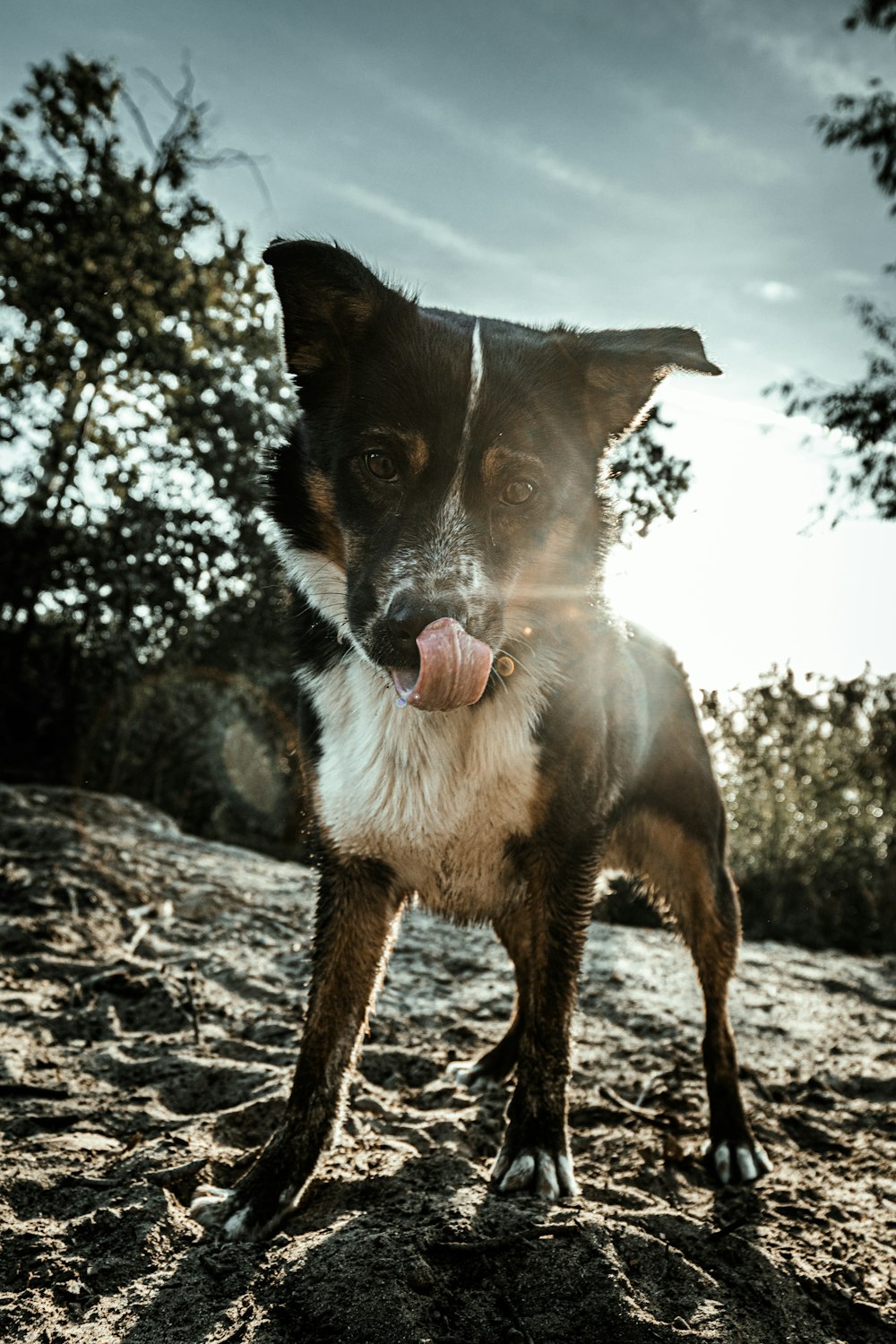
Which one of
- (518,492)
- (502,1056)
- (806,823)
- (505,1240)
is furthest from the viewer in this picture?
(806,823)

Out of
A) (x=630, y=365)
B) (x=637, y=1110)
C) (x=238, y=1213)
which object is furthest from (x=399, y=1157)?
(x=630, y=365)

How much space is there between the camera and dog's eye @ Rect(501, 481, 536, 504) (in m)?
2.68

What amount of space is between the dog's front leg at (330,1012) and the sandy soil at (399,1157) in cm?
13

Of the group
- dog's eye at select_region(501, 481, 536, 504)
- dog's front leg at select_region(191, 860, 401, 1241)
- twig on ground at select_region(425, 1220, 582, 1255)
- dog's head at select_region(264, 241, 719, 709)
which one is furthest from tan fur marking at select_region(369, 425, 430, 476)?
twig on ground at select_region(425, 1220, 582, 1255)

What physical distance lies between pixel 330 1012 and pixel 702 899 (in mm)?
1781

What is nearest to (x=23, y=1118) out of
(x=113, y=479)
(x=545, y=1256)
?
(x=545, y=1256)

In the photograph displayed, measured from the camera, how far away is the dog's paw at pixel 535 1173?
2.56 metres

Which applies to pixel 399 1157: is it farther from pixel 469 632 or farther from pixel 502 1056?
pixel 469 632

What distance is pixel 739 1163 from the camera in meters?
3.07

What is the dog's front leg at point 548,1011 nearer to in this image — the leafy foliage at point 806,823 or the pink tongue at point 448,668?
the pink tongue at point 448,668

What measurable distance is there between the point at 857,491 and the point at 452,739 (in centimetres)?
945

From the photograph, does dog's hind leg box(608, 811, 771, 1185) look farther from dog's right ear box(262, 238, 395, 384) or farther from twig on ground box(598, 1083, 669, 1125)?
dog's right ear box(262, 238, 395, 384)

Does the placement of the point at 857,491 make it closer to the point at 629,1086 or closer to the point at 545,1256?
the point at 629,1086

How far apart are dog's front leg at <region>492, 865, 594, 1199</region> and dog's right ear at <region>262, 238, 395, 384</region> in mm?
1746
